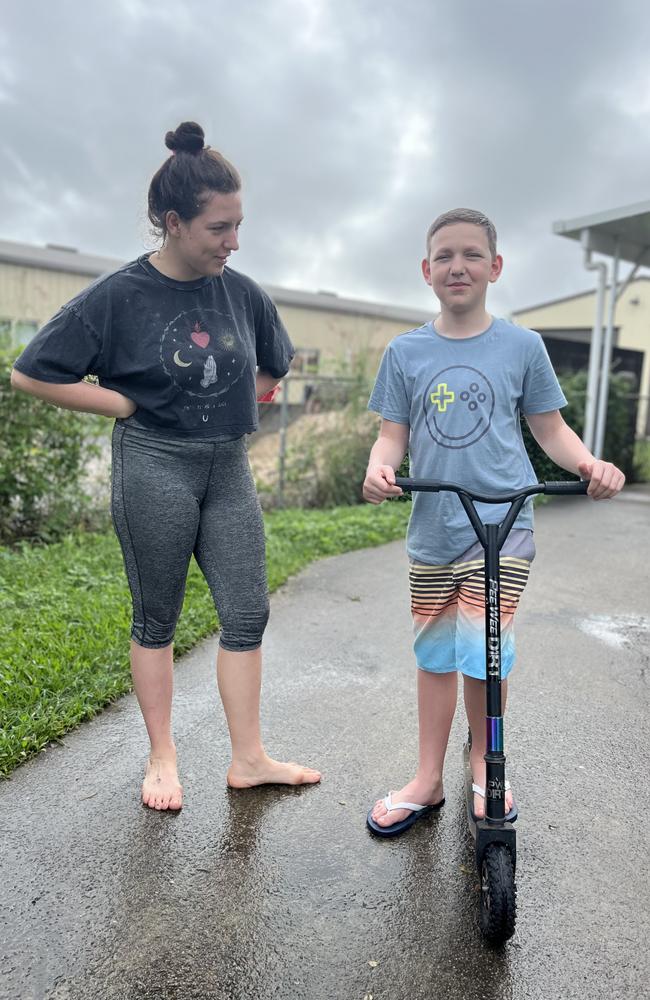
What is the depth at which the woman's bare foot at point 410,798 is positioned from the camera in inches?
103

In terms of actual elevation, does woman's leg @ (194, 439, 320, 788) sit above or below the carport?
below

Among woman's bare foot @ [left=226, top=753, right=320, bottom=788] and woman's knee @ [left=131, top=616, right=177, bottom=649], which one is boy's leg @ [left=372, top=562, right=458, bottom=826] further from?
woman's knee @ [left=131, top=616, right=177, bottom=649]

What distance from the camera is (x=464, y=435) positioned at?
2.42 m

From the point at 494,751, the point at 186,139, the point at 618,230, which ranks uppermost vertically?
the point at 618,230

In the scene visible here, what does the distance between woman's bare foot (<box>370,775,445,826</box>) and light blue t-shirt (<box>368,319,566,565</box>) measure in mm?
784

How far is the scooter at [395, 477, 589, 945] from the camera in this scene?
2.04 m

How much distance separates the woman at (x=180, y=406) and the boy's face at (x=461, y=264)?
0.65 m

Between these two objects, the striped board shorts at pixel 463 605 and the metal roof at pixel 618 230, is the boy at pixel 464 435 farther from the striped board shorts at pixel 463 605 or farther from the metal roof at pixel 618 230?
the metal roof at pixel 618 230

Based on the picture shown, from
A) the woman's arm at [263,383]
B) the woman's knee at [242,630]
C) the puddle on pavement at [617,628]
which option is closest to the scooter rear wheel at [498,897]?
the woman's knee at [242,630]

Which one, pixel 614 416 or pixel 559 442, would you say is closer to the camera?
pixel 559 442

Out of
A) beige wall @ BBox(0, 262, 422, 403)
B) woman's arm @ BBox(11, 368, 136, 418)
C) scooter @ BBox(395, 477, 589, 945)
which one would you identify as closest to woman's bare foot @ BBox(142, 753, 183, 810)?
scooter @ BBox(395, 477, 589, 945)

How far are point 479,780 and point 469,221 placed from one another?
173cm

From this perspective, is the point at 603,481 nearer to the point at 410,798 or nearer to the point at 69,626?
the point at 410,798

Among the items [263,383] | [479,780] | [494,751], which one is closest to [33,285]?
[263,383]
